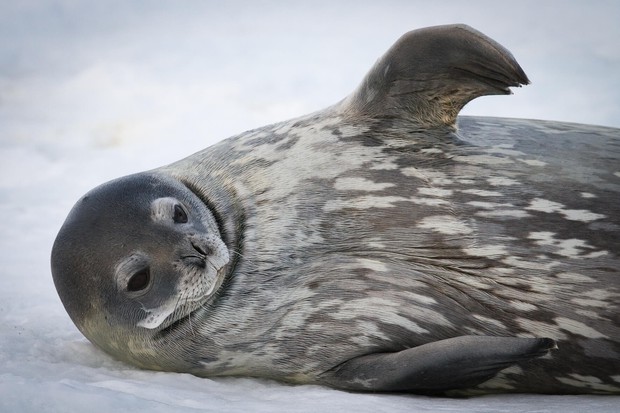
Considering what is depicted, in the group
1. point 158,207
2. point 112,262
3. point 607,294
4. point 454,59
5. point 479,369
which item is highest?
point 454,59

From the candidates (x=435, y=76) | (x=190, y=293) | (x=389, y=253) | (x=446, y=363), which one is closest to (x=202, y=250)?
(x=190, y=293)

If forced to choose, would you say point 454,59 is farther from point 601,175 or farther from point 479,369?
point 479,369

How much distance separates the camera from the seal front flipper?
2.13 metres

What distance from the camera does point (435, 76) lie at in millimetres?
2664

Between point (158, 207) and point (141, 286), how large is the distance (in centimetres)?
30

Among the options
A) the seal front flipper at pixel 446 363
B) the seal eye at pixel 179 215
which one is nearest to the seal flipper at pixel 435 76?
the seal eye at pixel 179 215

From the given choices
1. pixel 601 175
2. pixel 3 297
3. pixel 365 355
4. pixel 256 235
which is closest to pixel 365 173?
pixel 256 235

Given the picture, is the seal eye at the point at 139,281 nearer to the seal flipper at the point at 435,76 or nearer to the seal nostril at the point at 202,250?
the seal nostril at the point at 202,250

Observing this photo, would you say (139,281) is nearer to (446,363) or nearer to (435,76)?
(446,363)

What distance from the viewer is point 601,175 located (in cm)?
250

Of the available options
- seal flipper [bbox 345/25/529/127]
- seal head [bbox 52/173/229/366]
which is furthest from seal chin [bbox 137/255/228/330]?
seal flipper [bbox 345/25/529/127]

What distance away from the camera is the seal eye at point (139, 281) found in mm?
2473

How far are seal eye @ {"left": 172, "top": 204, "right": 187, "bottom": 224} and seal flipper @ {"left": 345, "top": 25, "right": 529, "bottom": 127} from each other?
0.79 metres

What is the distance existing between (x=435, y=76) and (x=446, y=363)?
1.09 meters
